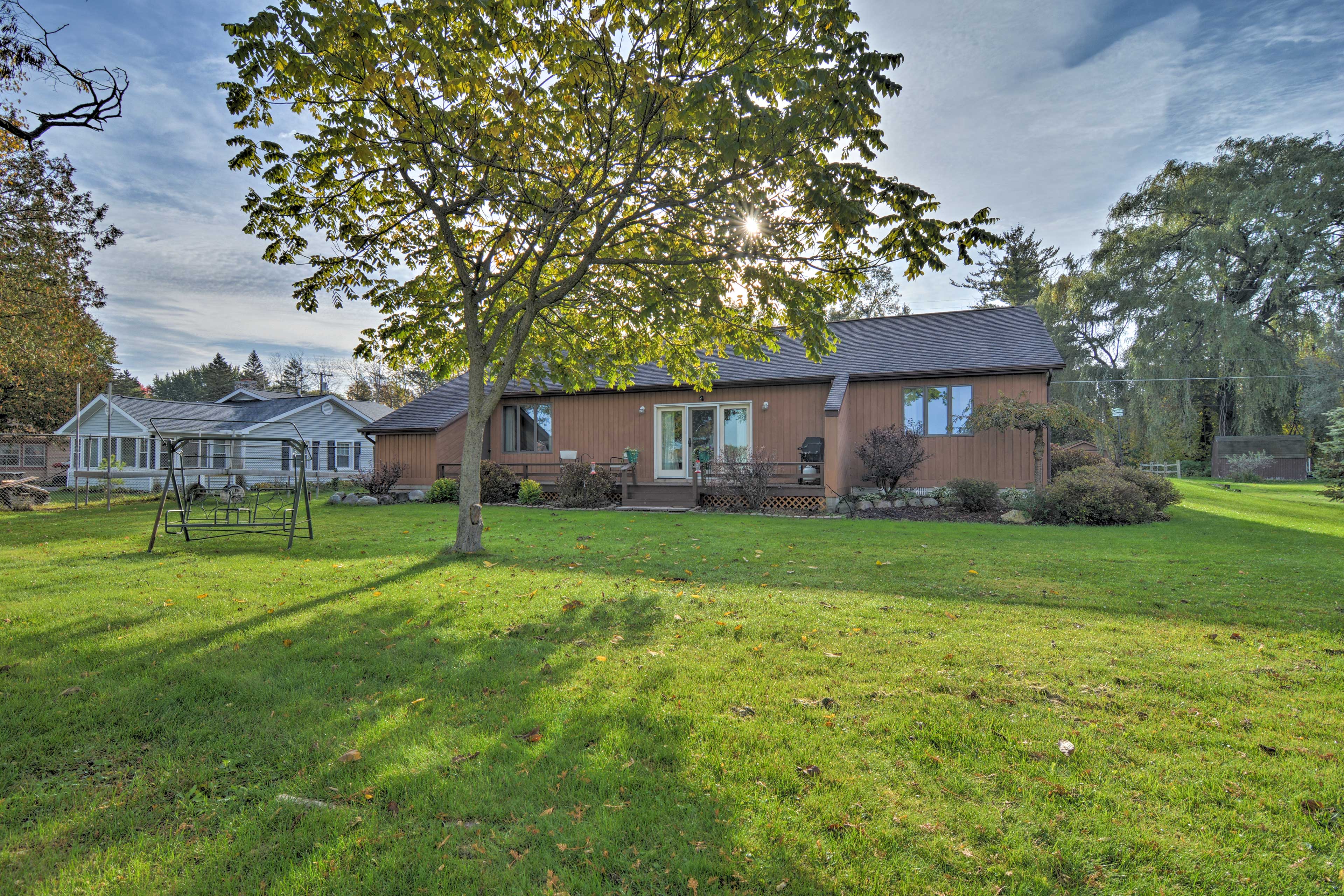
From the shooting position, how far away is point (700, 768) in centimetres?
250

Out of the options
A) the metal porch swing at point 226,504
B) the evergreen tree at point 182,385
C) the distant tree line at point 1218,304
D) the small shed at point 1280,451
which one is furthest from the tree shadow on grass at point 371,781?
the evergreen tree at point 182,385

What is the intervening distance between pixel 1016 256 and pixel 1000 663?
42775 mm

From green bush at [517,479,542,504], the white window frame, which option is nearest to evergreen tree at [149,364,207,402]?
green bush at [517,479,542,504]

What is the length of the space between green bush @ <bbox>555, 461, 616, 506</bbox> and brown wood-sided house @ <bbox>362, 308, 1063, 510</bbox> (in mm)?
692

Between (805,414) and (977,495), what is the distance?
462cm

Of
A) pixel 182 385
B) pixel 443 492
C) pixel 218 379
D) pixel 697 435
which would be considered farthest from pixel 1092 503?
pixel 182 385

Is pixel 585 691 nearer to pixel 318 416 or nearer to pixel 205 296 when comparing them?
pixel 205 296

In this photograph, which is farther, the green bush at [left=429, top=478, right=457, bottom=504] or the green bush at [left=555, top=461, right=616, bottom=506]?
the green bush at [left=429, top=478, right=457, bottom=504]

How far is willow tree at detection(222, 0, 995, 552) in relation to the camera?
18.8 feet

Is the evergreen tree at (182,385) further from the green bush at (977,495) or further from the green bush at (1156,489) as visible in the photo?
the green bush at (1156,489)

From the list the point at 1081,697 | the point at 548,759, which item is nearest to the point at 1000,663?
the point at 1081,697

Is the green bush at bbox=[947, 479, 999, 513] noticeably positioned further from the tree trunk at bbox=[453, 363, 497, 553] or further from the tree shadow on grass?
the tree shadow on grass

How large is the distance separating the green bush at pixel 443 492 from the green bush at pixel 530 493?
247 cm

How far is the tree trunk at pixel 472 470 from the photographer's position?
797cm
